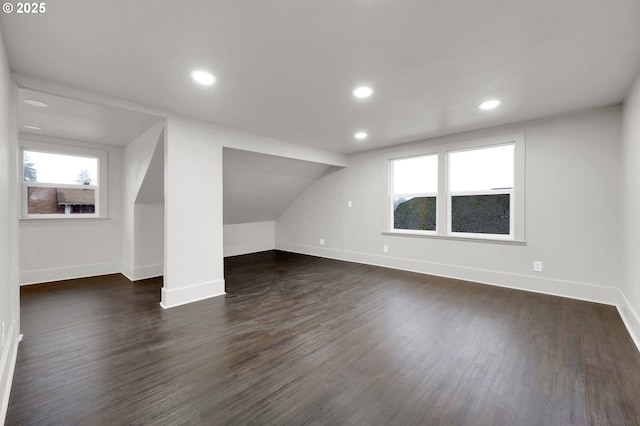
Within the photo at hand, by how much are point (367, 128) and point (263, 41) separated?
2.29 m

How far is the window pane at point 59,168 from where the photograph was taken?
13.0ft

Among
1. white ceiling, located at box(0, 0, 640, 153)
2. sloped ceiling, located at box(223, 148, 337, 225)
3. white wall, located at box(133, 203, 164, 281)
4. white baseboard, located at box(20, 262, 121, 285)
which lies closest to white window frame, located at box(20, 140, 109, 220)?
white baseboard, located at box(20, 262, 121, 285)

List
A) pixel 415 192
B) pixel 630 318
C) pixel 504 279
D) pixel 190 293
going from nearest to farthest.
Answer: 1. pixel 630 318
2. pixel 190 293
3. pixel 504 279
4. pixel 415 192

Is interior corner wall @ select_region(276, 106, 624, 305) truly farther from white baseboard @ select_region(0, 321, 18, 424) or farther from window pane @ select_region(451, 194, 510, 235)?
white baseboard @ select_region(0, 321, 18, 424)

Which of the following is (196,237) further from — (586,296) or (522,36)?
(586,296)

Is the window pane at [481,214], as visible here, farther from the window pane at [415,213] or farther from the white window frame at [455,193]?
the window pane at [415,213]

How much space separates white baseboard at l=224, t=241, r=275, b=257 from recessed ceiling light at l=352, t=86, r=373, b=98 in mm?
4816

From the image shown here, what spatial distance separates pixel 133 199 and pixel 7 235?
2.28 m

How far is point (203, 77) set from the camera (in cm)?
229

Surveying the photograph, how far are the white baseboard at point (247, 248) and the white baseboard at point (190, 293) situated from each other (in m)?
2.86

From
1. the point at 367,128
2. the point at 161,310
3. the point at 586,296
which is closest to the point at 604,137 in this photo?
the point at 586,296

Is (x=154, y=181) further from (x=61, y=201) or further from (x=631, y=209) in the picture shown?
(x=631, y=209)

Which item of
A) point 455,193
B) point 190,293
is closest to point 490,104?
point 455,193

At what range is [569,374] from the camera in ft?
6.07
